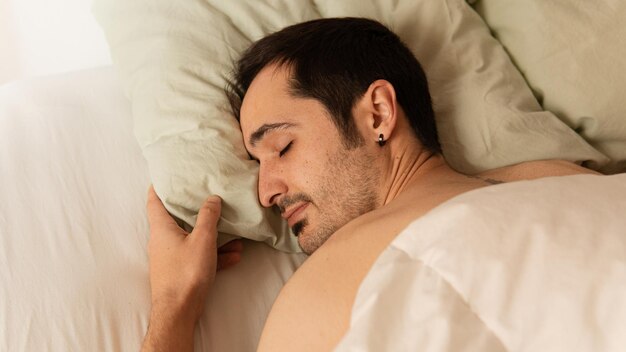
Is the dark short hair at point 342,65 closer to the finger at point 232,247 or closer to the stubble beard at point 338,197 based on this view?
the stubble beard at point 338,197

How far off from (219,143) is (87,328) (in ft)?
1.23

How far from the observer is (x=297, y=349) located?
2.94 feet

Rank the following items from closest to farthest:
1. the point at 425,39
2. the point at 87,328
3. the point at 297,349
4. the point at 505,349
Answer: the point at 505,349
the point at 297,349
the point at 87,328
the point at 425,39

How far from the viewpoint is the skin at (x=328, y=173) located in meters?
1.07

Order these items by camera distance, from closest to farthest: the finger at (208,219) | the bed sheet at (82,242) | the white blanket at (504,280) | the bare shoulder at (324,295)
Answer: the white blanket at (504,280) → the bare shoulder at (324,295) → the bed sheet at (82,242) → the finger at (208,219)

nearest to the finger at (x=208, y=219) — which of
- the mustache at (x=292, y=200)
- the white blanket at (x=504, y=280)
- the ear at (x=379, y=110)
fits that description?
the mustache at (x=292, y=200)

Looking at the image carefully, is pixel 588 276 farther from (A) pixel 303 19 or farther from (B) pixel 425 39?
(A) pixel 303 19

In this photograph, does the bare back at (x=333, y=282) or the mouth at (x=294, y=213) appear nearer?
the bare back at (x=333, y=282)

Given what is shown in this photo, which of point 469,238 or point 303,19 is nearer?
point 469,238

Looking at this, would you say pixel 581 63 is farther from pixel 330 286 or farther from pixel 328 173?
pixel 330 286

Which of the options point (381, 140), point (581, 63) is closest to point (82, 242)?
point (381, 140)

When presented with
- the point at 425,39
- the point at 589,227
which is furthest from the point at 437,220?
the point at 425,39

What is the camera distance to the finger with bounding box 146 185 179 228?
1.14 metres

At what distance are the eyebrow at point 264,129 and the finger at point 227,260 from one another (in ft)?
0.63
